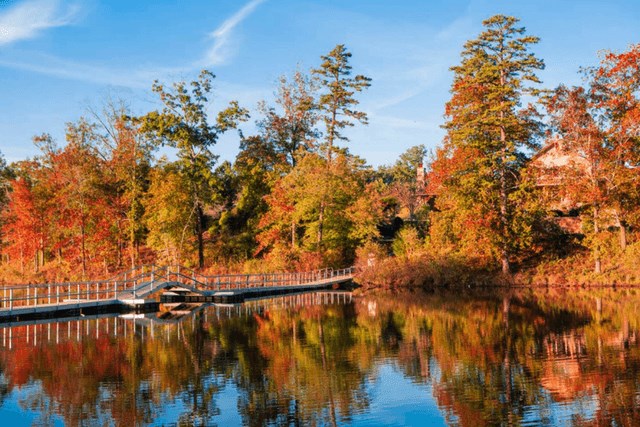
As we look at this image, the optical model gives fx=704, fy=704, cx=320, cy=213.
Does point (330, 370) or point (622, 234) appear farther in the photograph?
point (622, 234)

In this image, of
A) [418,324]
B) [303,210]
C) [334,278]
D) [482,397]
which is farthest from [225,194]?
[482,397]

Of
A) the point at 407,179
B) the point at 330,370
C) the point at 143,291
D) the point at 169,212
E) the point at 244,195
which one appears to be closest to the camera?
the point at 330,370

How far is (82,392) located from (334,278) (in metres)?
37.2

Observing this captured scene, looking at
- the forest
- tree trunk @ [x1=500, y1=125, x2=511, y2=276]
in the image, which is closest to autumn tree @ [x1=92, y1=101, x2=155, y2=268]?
the forest

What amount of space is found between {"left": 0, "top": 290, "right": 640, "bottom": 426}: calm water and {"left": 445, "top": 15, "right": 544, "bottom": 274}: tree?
63.1 ft

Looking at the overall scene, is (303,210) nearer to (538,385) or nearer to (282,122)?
(282,122)

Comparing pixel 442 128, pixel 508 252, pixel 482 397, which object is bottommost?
pixel 482 397

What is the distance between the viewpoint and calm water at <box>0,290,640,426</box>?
1371 centimetres

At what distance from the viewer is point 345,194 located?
190 feet

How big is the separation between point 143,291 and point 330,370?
20646 millimetres

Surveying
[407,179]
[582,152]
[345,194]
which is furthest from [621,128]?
[407,179]

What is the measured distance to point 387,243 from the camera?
63.2 m

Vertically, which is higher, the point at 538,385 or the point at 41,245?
the point at 41,245

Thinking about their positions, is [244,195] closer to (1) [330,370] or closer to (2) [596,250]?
(2) [596,250]
